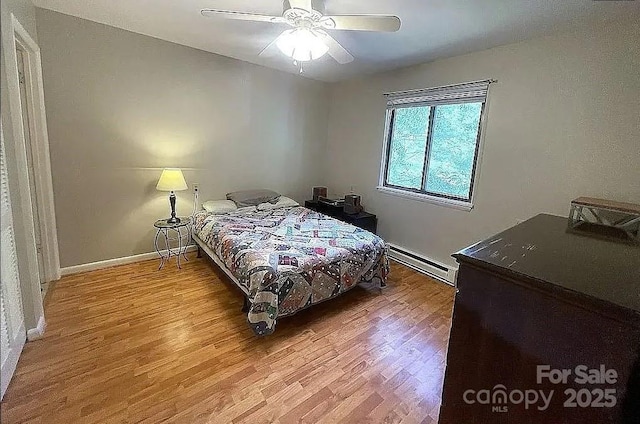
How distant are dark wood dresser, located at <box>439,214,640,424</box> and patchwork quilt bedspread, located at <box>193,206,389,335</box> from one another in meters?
1.35

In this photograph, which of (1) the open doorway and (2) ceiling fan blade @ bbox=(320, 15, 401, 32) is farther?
(1) the open doorway

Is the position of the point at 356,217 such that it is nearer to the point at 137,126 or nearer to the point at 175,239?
the point at 175,239

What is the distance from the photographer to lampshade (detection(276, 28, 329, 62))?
2107 millimetres

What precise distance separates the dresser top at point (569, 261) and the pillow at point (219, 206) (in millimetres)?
2954

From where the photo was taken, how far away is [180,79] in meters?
3.32

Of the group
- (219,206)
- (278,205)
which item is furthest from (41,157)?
(278,205)

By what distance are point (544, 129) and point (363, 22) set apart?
5.96 ft

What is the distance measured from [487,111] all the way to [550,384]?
2.67 metres

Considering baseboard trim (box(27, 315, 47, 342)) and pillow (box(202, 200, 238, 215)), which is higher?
pillow (box(202, 200, 238, 215))

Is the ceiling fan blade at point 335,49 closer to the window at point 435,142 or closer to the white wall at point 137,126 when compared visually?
the window at point 435,142

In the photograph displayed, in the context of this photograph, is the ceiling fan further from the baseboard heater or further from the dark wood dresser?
the baseboard heater

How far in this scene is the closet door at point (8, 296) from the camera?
1.62 meters

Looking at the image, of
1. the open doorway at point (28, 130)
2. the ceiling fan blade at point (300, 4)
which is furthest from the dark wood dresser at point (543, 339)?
the open doorway at point (28, 130)

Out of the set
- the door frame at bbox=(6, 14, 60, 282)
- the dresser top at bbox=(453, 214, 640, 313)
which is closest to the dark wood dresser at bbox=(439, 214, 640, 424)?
the dresser top at bbox=(453, 214, 640, 313)
